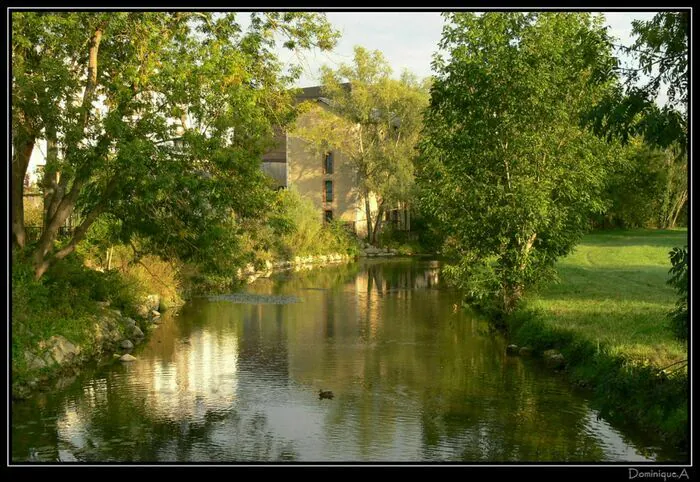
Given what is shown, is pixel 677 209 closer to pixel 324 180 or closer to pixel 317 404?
pixel 324 180

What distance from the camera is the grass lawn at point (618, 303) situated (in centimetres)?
1590

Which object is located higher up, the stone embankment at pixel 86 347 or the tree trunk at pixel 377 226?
the tree trunk at pixel 377 226

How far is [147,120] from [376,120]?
140ft

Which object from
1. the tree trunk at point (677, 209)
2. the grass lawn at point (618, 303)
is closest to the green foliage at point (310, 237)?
the grass lawn at point (618, 303)

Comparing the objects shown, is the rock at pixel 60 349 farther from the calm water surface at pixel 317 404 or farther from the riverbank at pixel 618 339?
Result: the riverbank at pixel 618 339

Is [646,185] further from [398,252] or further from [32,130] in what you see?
[32,130]

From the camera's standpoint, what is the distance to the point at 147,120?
17141 mm

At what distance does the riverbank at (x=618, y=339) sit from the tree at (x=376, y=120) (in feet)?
81.2

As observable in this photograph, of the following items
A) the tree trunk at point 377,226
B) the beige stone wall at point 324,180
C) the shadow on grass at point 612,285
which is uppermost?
the beige stone wall at point 324,180

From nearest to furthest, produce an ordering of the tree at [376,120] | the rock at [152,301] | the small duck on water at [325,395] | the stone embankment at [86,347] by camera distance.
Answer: the small duck on water at [325,395] < the stone embankment at [86,347] < the rock at [152,301] < the tree at [376,120]

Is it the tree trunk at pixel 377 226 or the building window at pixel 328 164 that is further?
the building window at pixel 328 164

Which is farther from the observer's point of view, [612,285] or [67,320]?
[612,285]

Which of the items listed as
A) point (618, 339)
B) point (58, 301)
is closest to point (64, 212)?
point (58, 301)
